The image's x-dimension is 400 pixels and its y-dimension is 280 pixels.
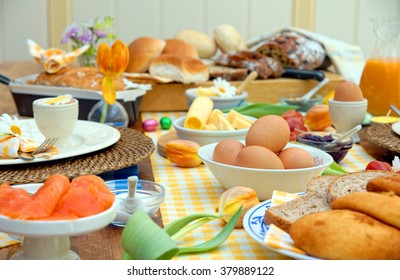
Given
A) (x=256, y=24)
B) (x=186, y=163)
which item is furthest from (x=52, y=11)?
(x=186, y=163)

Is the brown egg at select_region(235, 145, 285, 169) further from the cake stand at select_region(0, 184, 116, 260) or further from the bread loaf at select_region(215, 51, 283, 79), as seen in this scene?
the bread loaf at select_region(215, 51, 283, 79)

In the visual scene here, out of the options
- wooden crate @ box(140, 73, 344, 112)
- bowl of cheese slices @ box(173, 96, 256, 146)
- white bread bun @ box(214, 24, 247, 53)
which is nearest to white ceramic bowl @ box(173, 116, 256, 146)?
bowl of cheese slices @ box(173, 96, 256, 146)

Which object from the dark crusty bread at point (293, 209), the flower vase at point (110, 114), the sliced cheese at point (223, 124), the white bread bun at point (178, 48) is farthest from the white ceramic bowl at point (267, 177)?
the white bread bun at point (178, 48)

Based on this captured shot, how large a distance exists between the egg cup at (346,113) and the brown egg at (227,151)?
0.49m

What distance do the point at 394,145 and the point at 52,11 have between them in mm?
2172

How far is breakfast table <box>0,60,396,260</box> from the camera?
0.92 meters

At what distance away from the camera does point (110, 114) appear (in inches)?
69.6

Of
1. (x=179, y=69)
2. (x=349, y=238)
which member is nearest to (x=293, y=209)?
(x=349, y=238)

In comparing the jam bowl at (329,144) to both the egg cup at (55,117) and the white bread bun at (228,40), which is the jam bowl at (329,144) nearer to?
the egg cup at (55,117)

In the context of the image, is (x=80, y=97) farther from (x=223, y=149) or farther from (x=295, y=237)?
(x=295, y=237)

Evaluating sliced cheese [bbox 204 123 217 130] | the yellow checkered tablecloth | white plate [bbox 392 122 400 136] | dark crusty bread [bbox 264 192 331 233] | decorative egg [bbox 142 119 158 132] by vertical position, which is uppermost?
dark crusty bread [bbox 264 192 331 233]

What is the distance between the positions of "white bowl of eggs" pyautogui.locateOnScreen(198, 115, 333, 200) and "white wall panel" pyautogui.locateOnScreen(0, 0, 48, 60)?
2222 mm

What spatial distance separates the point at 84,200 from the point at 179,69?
1417mm

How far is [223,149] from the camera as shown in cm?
119
